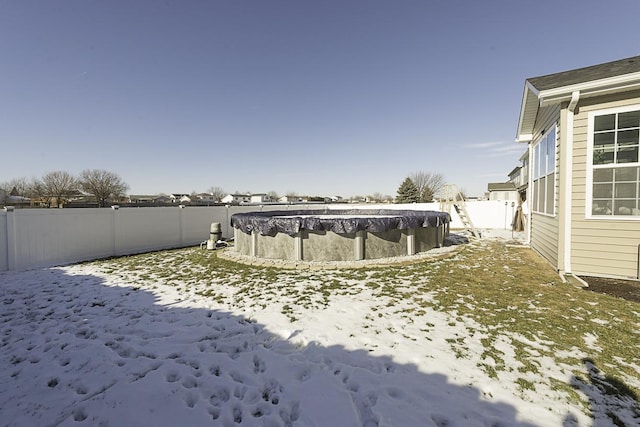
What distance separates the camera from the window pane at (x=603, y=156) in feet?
16.8

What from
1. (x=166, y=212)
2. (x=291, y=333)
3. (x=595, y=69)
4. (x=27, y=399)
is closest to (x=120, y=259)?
(x=166, y=212)

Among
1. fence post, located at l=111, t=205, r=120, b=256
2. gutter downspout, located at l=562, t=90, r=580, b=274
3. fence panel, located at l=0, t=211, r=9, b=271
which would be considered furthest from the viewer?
fence post, located at l=111, t=205, r=120, b=256

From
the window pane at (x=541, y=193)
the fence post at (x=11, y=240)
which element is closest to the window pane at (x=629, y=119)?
the window pane at (x=541, y=193)

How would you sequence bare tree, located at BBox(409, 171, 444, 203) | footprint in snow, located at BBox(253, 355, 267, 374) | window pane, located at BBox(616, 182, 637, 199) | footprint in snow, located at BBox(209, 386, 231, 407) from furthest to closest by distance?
bare tree, located at BBox(409, 171, 444, 203) < window pane, located at BBox(616, 182, 637, 199) < footprint in snow, located at BBox(253, 355, 267, 374) < footprint in snow, located at BBox(209, 386, 231, 407)

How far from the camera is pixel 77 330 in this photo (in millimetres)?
3461

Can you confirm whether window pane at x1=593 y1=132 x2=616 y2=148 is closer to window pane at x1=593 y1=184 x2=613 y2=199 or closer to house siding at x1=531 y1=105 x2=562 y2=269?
house siding at x1=531 y1=105 x2=562 y2=269

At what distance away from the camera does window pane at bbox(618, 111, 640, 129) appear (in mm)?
4904

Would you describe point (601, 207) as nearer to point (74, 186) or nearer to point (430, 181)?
point (430, 181)

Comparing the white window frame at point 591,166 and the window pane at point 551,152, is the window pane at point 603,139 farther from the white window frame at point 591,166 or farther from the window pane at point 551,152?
the window pane at point 551,152

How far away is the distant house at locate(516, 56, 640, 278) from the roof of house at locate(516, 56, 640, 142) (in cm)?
1

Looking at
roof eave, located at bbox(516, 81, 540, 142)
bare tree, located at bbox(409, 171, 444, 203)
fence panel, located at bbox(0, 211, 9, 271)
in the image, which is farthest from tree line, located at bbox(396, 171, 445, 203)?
fence panel, located at bbox(0, 211, 9, 271)

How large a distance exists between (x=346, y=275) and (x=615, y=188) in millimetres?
5448

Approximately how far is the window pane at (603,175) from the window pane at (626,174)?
0.24ft

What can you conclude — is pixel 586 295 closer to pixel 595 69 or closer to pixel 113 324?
pixel 595 69
